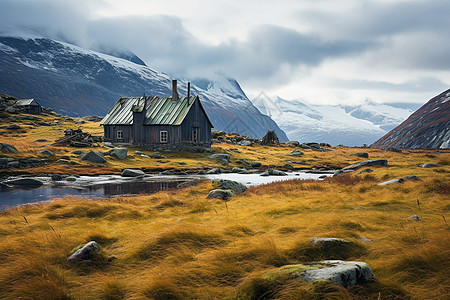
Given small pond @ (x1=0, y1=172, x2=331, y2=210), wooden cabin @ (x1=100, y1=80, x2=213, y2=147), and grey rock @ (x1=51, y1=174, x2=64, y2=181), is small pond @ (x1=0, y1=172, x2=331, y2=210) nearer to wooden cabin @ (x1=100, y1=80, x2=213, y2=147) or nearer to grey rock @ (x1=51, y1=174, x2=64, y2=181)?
grey rock @ (x1=51, y1=174, x2=64, y2=181)

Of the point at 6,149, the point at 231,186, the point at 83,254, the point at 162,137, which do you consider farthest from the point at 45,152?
the point at 83,254

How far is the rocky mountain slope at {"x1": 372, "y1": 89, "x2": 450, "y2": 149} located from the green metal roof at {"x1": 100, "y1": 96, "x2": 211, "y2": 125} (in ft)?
376

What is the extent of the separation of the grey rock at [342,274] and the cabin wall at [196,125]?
47980 mm

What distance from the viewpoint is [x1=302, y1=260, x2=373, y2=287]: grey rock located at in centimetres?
553

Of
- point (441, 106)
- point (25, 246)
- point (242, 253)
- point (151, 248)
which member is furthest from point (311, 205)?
point (441, 106)

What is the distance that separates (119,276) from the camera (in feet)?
21.9

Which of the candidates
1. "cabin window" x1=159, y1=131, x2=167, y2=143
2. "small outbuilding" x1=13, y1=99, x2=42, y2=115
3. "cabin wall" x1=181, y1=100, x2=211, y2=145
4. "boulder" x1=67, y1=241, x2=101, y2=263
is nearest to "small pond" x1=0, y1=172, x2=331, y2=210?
"boulder" x1=67, y1=241, x2=101, y2=263

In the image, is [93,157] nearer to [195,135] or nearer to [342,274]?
[195,135]

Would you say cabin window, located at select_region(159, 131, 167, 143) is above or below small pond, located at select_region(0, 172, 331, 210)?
above

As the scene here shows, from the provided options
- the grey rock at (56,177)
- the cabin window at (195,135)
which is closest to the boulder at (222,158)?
the cabin window at (195,135)

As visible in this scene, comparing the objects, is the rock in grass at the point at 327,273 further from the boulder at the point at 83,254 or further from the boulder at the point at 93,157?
the boulder at the point at 93,157

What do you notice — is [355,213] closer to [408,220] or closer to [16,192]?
[408,220]

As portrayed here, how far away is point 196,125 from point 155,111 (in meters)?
7.69

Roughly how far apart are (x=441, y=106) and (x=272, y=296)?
200996 millimetres
